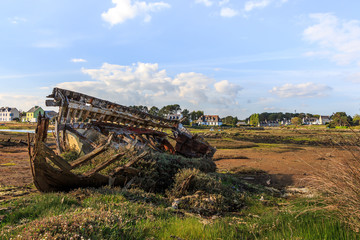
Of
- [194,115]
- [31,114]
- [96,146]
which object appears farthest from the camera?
[194,115]

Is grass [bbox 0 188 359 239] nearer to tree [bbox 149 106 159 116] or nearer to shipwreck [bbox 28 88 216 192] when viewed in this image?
shipwreck [bbox 28 88 216 192]

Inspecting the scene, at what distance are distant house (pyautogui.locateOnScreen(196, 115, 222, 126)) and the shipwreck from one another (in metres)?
121

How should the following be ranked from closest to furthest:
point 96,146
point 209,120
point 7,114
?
point 96,146, point 7,114, point 209,120

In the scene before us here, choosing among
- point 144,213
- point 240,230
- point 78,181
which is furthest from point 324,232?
point 78,181

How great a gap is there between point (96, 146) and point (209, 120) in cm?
13122

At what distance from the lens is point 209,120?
5472 inches

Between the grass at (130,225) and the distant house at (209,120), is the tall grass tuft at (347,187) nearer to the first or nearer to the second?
the grass at (130,225)

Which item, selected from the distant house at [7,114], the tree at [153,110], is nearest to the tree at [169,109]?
the tree at [153,110]

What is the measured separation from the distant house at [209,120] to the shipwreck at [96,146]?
397 ft

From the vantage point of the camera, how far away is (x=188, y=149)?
15.8 metres

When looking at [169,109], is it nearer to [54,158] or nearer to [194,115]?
[194,115]

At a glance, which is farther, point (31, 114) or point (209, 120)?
point (209, 120)

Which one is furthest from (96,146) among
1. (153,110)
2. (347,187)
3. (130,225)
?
(153,110)

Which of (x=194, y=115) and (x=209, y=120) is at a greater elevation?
(x=194, y=115)
